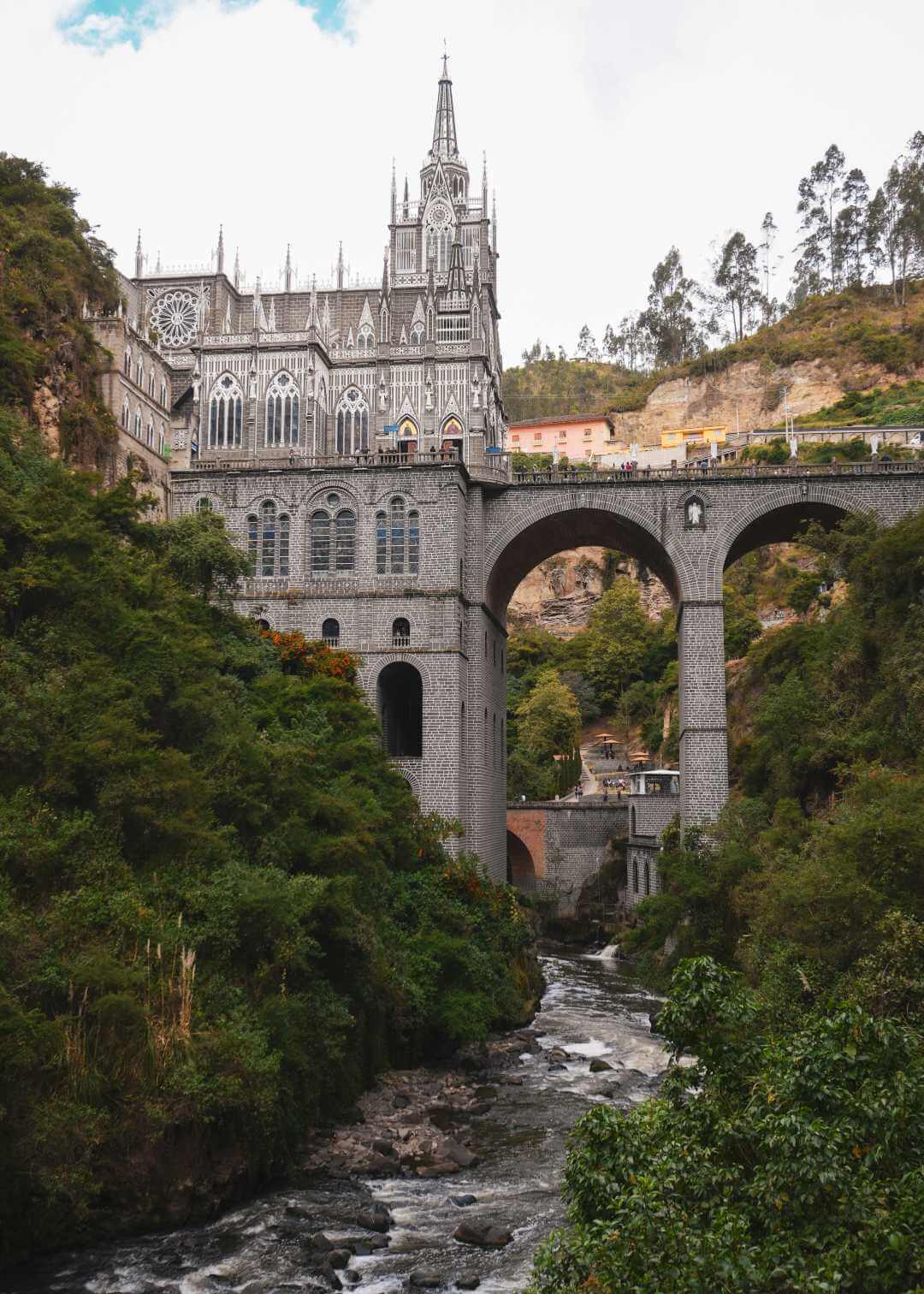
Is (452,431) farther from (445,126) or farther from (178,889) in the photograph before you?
(178,889)

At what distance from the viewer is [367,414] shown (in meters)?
59.9

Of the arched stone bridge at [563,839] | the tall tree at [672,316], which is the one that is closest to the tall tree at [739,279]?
the tall tree at [672,316]

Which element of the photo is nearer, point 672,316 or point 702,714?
point 702,714

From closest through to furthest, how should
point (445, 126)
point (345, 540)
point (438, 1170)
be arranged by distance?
point (438, 1170), point (345, 540), point (445, 126)

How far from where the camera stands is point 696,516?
136 feet

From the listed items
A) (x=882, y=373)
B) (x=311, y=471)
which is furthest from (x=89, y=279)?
(x=882, y=373)

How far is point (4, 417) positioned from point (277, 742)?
1106cm

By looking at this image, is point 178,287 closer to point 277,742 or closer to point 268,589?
point 268,589

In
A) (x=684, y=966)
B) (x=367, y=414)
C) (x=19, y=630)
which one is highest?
(x=367, y=414)

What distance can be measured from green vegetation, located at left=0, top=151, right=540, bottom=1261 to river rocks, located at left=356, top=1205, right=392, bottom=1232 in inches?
78.7

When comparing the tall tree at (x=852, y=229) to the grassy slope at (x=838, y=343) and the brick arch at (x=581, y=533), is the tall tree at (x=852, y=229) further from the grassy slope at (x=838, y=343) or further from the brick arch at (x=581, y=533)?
the brick arch at (x=581, y=533)

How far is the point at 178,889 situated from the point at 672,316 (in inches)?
3724

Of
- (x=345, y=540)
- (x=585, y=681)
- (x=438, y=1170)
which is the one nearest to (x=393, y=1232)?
(x=438, y=1170)

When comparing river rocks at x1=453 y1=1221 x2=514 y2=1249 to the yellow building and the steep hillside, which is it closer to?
the yellow building
